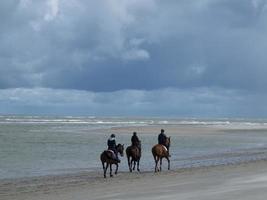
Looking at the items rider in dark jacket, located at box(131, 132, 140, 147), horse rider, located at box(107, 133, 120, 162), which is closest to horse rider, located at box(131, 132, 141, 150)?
rider in dark jacket, located at box(131, 132, 140, 147)

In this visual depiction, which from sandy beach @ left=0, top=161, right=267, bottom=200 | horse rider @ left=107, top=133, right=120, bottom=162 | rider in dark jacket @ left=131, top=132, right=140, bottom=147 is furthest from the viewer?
rider in dark jacket @ left=131, top=132, right=140, bottom=147

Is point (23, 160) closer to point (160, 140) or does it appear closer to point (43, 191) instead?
point (160, 140)

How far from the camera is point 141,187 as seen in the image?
19594 mm

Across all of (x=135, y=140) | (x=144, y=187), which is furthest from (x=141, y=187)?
(x=135, y=140)

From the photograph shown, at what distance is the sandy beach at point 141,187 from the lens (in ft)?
53.4

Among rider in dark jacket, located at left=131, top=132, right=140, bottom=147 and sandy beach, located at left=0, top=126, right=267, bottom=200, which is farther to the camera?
rider in dark jacket, located at left=131, top=132, right=140, bottom=147

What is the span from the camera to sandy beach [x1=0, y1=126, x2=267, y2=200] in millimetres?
16281

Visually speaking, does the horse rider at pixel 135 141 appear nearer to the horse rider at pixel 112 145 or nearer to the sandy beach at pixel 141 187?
the horse rider at pixel 112 145

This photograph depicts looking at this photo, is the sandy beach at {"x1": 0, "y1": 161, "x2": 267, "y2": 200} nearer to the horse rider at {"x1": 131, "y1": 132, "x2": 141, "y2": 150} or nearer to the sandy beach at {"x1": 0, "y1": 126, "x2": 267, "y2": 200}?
the sandy beach at {"x1": 0, "y1": 126, "x2": 267, "y2": 200}

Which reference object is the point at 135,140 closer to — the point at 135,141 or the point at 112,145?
the point at 135,141

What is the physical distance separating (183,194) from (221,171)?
8.73m

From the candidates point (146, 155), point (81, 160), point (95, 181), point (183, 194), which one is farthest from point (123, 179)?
point (146, 155)

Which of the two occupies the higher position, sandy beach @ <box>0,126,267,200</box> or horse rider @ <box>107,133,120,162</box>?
horse rider @ <box>107,133,120,162</box>

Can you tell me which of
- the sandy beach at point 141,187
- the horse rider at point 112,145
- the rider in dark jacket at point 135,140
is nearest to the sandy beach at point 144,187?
the sandy beach at point 141,187
